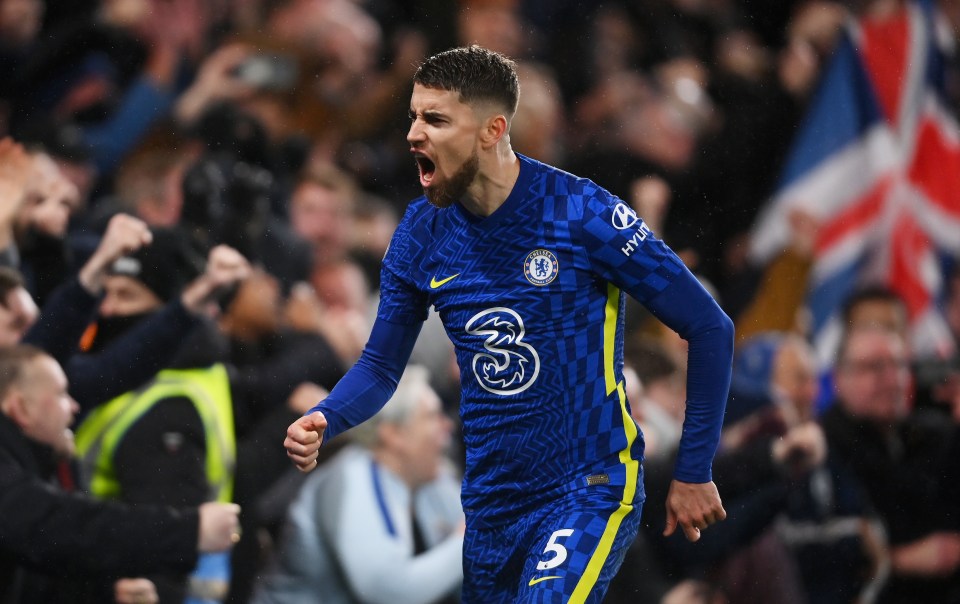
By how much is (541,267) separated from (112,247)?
2.13 m

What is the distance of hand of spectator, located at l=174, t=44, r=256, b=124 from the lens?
7.11 metres

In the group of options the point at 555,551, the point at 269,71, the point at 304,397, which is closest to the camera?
the point at 555,551

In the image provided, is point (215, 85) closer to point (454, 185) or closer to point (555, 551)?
point (454, 185)

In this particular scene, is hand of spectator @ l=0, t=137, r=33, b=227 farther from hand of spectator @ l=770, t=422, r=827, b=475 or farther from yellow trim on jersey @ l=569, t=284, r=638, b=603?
hand of spectator @ l=770, t=422, r=827, b=475

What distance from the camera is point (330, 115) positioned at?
8164 millimetres

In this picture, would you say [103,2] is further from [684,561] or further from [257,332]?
[684,561]

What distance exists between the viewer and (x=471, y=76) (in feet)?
12.6

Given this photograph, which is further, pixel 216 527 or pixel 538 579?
pixel 216 527

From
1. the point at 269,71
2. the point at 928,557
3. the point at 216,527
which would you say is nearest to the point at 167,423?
the point at 216,527

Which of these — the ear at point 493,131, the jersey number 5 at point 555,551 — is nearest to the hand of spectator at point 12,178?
the ear at point 493,131

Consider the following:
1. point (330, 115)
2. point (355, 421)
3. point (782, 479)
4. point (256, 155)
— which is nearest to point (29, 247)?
point (256, 155)

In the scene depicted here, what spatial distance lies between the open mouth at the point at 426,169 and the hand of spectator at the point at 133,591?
2.31m

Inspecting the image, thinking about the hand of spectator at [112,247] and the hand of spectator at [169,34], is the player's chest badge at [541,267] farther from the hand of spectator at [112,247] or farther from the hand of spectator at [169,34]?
the hand of spectator at [169,34]

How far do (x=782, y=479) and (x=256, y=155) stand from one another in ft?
9.48
